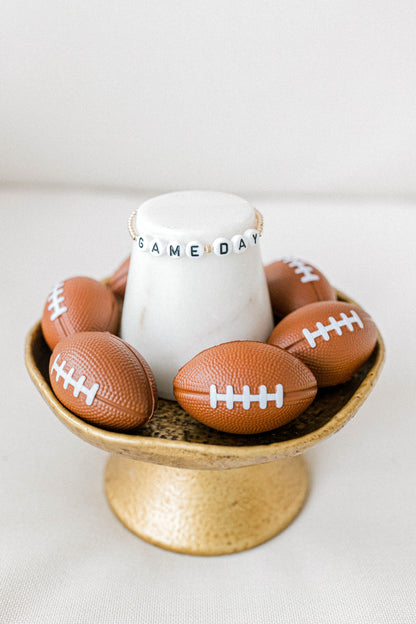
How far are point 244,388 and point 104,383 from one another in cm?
16

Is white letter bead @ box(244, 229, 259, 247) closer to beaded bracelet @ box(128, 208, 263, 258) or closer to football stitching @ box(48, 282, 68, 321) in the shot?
beaded bracelet @ box(128, 208, 263, 258)

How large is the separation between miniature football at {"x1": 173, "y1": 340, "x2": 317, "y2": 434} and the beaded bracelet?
0.38ft

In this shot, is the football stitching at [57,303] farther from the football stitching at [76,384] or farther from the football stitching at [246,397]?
the football stitching at [246,397]

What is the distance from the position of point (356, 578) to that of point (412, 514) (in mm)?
156

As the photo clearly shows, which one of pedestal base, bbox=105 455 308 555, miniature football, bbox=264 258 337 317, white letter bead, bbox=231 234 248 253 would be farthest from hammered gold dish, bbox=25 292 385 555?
white letter bead, bbox=231 234 248 253

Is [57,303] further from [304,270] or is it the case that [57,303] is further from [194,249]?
[304,270]

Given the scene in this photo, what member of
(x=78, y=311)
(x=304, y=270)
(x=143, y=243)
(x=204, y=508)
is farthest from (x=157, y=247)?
(x=204, y=508)

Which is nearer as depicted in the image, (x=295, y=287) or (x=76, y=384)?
(x=76, y=384)

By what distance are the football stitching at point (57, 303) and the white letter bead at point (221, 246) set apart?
0.23m

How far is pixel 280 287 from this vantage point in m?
0.99

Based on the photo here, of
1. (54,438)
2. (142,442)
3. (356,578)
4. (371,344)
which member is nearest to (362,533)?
(356,578)

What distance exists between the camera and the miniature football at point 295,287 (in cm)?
97

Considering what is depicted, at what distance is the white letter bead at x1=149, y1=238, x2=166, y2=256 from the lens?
813 mm

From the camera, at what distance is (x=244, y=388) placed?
2.45ft
